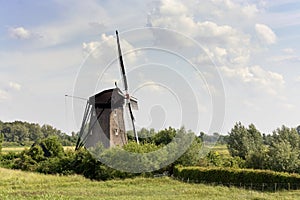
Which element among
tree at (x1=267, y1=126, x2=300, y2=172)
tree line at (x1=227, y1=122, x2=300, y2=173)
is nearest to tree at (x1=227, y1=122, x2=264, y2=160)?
tree line at (x1=227, y1=122, x2=300, y2=173)

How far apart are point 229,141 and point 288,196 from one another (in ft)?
99.3

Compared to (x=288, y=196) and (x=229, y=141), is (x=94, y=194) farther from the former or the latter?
(x=229, y=141)

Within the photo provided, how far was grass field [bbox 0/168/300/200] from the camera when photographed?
21.5 meters

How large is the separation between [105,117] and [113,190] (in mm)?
12578

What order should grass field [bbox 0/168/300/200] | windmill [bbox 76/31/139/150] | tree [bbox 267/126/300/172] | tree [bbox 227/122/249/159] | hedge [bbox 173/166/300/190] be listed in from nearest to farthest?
grass field [bbox 0/168/300/200] < hedge [bbox 173/166/300/190] < tree [bbox 267/126/300/172] < windmill [bbox 76/31/139/150] < tree [bbox 227/122/249/159]

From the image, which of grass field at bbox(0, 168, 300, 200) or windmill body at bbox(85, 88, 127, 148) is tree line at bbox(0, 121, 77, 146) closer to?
windmill body at bbox(85, 88, 127, 148)

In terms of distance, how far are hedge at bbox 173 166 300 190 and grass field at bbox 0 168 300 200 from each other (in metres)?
1.10

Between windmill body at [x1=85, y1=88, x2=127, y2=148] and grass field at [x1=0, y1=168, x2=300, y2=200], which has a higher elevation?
windmill body at [x1=85, y1=88, x2=127, y2=148]

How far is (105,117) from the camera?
37219mm

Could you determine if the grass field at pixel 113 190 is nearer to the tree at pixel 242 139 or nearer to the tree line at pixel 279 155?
the tree line at pixel 279 155

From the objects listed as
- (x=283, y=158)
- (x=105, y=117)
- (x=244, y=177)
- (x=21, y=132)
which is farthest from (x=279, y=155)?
(x=21, y=132)

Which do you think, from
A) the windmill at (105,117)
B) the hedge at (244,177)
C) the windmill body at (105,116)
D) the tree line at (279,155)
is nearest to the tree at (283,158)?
the tree line at (279,155)

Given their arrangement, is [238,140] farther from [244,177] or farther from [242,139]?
[244,177]

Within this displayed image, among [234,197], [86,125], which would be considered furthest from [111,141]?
[234,197]
